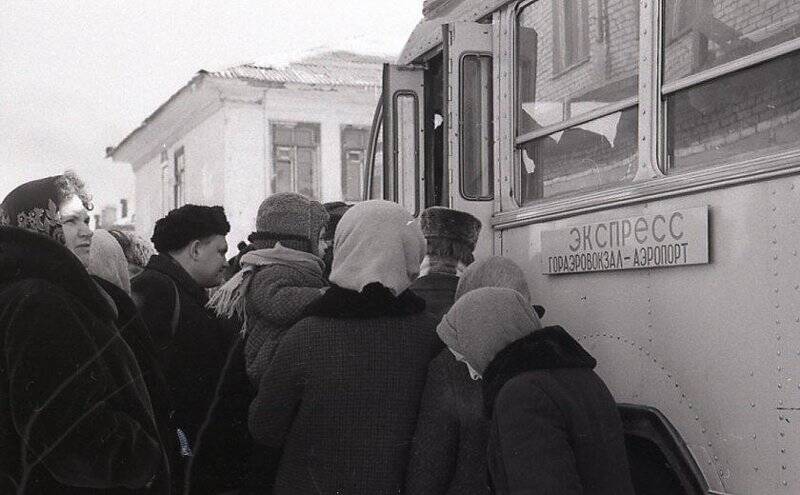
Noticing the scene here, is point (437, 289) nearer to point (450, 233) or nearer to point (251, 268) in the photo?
point (450, 233)

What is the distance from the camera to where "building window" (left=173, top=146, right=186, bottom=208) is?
2303 cm

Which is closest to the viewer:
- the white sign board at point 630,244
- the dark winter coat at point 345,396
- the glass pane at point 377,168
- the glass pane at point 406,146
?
the dark winter coat at point 345,396

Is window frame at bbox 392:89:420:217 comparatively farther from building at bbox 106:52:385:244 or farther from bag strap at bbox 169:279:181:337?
building at bbox 106:52:385:244

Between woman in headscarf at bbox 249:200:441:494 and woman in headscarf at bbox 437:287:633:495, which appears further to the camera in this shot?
woman in headscarf at bbox 249:200:441:494

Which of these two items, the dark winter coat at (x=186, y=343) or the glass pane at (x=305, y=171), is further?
the glass pane at (x=305, y=171)

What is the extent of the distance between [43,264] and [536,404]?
1.21 metres

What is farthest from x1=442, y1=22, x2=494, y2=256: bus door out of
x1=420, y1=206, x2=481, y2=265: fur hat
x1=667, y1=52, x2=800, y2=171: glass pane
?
x1=667, y1=52, x2=800, y2=171: glass pane

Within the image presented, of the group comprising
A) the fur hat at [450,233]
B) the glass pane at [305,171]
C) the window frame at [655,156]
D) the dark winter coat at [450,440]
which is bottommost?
the dark winter coat at [450,440]

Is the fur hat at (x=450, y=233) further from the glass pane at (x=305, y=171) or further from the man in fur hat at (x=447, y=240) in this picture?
the glass pane at (x=305, y=171)

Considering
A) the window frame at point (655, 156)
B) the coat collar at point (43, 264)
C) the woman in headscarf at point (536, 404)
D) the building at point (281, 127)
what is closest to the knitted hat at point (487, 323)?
the woman in headscarf at point (536, 404)

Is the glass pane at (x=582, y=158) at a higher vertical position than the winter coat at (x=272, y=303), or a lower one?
higher

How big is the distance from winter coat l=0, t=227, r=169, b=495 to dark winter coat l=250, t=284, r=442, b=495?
66 cm

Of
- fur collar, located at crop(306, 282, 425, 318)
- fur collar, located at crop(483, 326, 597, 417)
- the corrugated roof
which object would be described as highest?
the corrugated roof

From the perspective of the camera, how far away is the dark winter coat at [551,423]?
235cm
